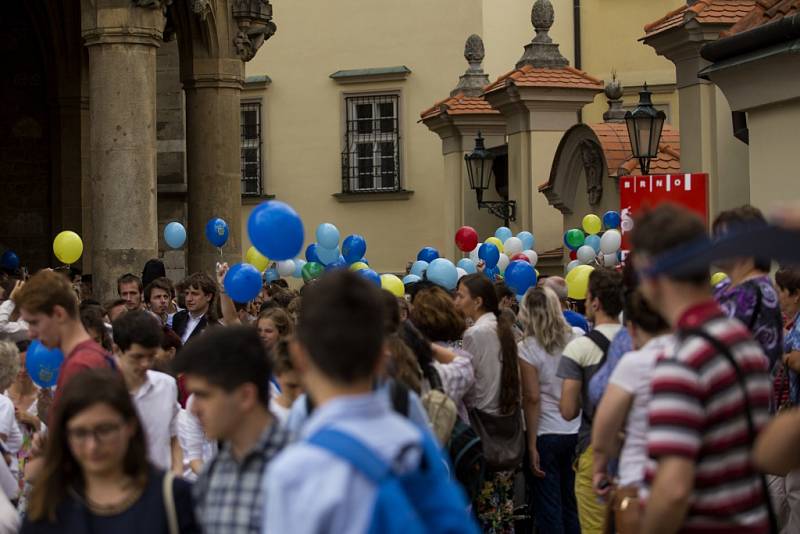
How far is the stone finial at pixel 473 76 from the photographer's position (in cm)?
2873

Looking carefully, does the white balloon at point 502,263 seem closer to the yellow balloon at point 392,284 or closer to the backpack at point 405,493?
the yellow balloon at point 392,284

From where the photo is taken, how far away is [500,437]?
368 inches

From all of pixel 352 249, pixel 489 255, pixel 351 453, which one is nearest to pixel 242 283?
pixel 352 249

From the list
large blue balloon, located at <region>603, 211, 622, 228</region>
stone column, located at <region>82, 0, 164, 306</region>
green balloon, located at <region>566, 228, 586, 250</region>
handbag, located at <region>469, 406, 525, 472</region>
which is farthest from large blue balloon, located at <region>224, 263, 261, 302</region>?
large blue balloon, located at <region>603, 211, 622, 228</region>

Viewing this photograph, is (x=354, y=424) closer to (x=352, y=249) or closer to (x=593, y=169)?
(x=352, y=249)

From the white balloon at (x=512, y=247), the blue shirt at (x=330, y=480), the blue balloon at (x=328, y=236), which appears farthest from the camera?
the white balloon at (x=512, y=247)

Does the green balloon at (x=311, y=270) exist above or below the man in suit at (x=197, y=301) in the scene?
above

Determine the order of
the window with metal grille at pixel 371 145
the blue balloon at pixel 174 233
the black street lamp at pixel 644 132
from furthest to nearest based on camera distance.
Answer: the window with metal grille at pixel 371 145 < the black street lamp at pixel 644 132 < the blue balloon at pixel 174 233

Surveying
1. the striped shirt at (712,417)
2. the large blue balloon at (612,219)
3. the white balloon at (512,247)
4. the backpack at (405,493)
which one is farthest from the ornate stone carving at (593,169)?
the backpack at (405,493)

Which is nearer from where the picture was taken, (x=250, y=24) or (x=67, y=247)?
(x=67, y=247)

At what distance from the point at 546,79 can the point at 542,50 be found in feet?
2.15

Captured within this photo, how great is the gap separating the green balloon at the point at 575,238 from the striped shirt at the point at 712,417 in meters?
14.8

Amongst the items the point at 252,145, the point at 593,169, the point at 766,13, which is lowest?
the point at 593,169

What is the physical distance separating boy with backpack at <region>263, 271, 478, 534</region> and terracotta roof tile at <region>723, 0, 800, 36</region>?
9.39 meters
